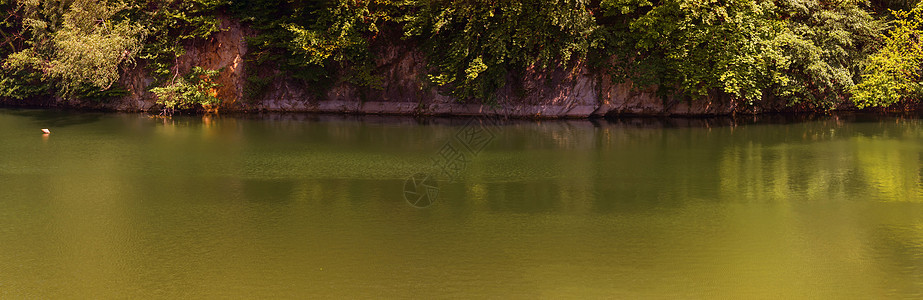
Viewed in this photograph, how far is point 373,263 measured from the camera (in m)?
9.94

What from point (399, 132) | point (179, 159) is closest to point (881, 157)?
point (399, 132)

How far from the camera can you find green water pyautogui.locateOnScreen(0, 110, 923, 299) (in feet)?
30.3

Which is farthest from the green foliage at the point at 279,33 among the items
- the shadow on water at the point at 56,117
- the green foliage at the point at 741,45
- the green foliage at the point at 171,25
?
the green foliage at the point at 741,45

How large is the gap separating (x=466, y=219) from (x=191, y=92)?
2076 cm

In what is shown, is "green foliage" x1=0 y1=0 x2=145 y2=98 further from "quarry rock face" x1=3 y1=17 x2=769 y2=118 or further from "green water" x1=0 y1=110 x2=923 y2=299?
"green water" x1=0 y1=110 x2=923 y2=299

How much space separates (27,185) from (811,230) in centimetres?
1325

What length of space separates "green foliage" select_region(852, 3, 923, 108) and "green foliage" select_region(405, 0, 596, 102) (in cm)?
930

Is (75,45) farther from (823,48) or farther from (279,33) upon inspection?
(823,48)

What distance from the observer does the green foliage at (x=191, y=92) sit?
30.1 metres

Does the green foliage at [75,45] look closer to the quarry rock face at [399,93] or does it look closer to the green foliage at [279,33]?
the quarry rock face at [399,93]

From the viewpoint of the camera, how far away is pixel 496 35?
27.1 metres

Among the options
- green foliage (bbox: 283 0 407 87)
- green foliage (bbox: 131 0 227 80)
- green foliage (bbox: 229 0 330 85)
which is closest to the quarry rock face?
green foliage (bbox: 229 0 330 85)

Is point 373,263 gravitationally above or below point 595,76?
below

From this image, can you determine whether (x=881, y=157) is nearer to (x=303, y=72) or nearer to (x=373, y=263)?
(x=373, y=263)
